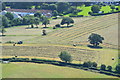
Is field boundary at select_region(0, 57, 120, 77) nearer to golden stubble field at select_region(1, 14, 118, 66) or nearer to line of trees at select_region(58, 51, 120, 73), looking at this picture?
line of trees at select_region(58, 51, 120, 73)

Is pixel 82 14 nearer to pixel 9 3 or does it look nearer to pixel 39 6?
pixel 39 6

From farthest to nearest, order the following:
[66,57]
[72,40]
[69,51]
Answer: [72,40] → [69,51] → [66,57]

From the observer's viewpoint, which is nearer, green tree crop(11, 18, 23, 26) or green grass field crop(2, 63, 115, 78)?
green grass field crop(2, 63, 115, 78)

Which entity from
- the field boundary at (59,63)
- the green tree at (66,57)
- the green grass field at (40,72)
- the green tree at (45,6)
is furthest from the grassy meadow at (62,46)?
the green tree at (45,6)

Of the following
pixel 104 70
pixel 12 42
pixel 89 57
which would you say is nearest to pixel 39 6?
pixel 12 42

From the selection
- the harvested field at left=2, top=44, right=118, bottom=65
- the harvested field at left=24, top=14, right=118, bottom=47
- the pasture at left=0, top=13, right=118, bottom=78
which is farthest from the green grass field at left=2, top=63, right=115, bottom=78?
the harvested field at left=24, top=14, right=118, bottom=47

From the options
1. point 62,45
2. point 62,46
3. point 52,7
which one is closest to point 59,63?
point 62,46

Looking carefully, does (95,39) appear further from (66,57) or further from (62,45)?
(66,57)

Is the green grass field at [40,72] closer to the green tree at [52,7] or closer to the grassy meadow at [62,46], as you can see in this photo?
the grassy meadow at [62,46]

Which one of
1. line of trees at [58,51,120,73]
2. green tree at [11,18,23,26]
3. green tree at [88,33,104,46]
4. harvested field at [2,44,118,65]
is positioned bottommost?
line of trees at [58,51,120,73]
